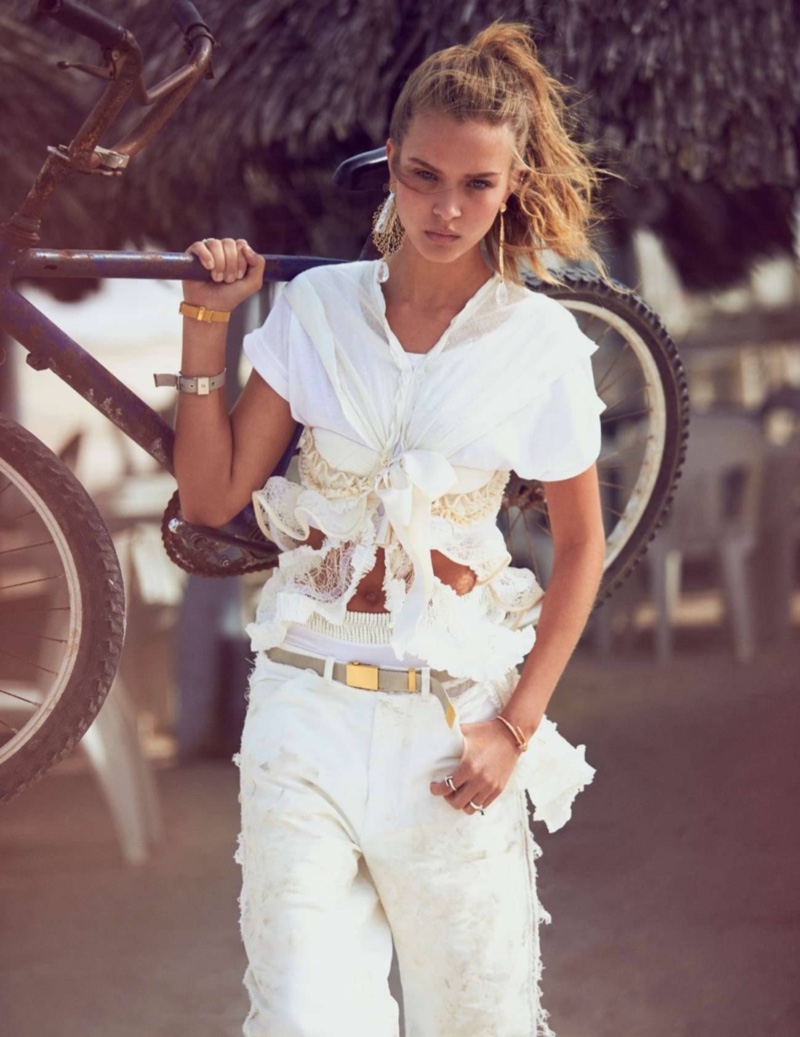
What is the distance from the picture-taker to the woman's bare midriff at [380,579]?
5.24 ft

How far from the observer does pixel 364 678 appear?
1555 mm

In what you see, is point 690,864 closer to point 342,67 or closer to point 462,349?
point 342,67

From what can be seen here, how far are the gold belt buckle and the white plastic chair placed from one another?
162 inches

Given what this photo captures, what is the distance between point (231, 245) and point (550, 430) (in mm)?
427

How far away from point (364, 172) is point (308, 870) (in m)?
1.01

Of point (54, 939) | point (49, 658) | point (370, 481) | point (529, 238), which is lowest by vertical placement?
point (54, 939)

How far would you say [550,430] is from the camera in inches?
62.8

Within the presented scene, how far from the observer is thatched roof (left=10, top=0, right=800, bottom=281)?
8.92 feet

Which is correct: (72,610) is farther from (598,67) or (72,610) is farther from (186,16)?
(598,67)

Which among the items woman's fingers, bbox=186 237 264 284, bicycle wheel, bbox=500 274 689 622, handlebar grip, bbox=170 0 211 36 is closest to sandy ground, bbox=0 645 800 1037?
bicycle wheel, bbox=500 274 689 622

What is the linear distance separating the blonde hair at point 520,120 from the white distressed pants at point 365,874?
57 centimetres

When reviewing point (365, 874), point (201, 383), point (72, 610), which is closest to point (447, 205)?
point (201, 383)

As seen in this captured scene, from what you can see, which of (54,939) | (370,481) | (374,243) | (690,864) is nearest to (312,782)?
(370,481)

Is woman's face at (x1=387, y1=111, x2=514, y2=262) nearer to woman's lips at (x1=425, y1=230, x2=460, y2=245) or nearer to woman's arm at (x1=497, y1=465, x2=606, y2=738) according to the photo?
woman's lips at (x1=425, y1=230, x2=460, y2=245)
